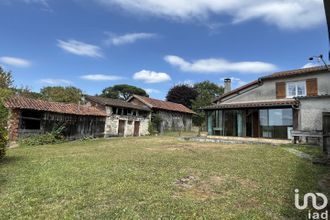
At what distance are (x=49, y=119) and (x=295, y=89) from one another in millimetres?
20569

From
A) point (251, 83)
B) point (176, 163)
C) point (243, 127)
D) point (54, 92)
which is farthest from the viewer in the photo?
point (54, 92)

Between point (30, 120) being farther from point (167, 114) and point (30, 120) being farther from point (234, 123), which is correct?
point (167, 114)

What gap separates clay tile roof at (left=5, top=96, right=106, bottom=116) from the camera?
60.3 ft

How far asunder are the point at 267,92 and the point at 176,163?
576 inches

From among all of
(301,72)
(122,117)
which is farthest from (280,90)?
(122,117)

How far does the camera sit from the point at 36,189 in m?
6.01

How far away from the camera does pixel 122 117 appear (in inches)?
1129

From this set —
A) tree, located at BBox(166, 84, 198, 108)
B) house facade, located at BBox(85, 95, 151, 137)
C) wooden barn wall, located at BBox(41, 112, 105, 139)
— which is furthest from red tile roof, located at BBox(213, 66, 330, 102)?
tree, located at BBox(166, 84, 198, 108)

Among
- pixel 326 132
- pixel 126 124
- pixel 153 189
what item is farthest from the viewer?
A: pixel 126 124

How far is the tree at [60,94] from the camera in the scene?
40906 mm

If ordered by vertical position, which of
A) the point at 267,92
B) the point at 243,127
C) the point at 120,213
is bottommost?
the point at 120,213

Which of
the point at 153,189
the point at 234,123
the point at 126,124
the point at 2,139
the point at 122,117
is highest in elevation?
the point at 122,117

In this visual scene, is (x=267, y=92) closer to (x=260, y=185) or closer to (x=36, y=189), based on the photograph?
(x=260, y=185)

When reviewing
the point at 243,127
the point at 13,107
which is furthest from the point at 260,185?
the point at 13,107
